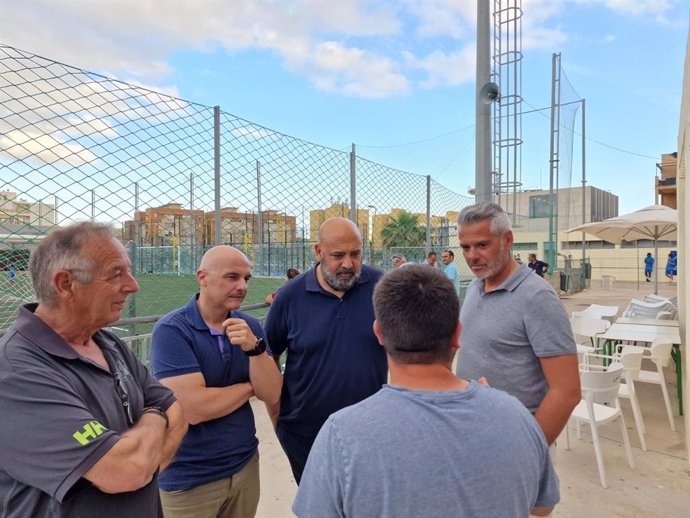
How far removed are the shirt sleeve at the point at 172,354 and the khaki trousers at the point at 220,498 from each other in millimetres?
511

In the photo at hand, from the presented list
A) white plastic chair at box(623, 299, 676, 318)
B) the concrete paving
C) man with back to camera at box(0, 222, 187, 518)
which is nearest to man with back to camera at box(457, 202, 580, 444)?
man with back to camera at box(0, 222, 187, 518)

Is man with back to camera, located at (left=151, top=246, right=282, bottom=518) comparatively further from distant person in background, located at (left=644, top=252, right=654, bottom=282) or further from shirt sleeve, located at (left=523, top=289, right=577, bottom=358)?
distant person in background, located at (left=644, top=252, right=654, bottom=282)

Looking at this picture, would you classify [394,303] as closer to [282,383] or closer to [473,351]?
[473,351]

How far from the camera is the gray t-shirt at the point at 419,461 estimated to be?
0.90 metres

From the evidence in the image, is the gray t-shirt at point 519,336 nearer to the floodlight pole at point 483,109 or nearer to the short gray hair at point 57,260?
the short gray hair at point 57,260

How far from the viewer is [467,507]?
0.92 m

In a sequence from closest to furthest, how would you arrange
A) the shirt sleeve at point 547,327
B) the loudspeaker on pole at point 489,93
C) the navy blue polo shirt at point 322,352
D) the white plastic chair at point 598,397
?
the shirt sleeve at point 547,327 → the navy blue polo shirt at point 322,352 → the white plastic chair at point 598,397 → the loudspeaker on pole at point 489,93

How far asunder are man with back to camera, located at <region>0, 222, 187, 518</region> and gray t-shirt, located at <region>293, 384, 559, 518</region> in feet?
1.75

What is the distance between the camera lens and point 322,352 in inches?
84.8

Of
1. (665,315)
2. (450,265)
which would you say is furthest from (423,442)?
(450,265)

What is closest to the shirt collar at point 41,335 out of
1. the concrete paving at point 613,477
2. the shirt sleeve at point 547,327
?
the shirt sleeve at point 547,327

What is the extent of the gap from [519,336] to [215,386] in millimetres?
1311

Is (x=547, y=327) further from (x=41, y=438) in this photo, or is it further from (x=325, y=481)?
(x=41, y=438)

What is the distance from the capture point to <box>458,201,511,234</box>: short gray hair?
2.04 m
